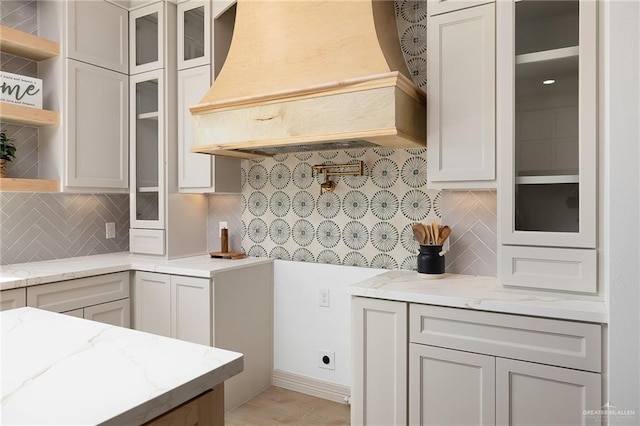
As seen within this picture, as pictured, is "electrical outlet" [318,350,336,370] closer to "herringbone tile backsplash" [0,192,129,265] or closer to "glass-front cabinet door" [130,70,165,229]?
"glass-front cabinet door" [130,70,165,229]

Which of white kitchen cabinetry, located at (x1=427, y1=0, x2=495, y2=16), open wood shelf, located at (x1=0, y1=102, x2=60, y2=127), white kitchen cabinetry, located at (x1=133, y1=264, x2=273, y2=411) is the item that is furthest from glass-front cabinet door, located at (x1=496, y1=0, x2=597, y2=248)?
open wood shelf, located at (x1=0, y1=102, x2=60, y2=127)

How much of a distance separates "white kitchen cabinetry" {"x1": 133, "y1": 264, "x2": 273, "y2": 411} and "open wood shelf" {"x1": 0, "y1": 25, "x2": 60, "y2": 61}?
1.50 m

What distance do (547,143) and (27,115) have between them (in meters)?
2.86

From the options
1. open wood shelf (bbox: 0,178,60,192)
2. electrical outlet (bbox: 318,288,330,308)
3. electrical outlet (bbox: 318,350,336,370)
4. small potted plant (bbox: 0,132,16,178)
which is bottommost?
electrical outlet (bbox: 318,350,336,370)

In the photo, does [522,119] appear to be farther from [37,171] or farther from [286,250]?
[37,171]

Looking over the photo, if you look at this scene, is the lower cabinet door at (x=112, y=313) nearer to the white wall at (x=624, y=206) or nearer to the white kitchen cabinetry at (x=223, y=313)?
the white kitchen cabinetry at (x=223, y=313)

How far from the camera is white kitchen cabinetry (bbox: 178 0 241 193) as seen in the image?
292 centimetres

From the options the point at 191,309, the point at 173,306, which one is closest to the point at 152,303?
the point at 173,306

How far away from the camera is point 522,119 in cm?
194

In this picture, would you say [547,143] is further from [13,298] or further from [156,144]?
[13,298]

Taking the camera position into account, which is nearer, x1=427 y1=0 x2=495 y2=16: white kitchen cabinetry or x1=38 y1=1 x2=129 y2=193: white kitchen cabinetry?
x1=427 y1=0 x2=495 y2=16: white kitchen cabinetry

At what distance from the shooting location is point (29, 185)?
2607 mm

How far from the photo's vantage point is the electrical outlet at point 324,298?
9.24 ft

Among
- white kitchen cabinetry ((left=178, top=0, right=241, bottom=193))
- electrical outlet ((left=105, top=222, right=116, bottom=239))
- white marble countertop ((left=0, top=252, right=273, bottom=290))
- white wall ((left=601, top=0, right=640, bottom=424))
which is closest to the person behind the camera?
white wall ((left=601, top=0, right=640, bottom=424))
